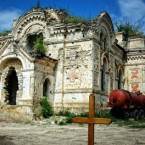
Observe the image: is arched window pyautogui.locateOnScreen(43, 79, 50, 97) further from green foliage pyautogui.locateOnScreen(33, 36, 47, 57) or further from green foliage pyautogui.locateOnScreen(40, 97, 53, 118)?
green foliage pyautogui.locateOnScreen(33, 36, 47, 57)

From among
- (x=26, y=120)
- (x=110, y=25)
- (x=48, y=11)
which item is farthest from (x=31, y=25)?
(x=26, y=120)

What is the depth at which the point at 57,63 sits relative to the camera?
2058 centimetres

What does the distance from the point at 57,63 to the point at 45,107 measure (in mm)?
3557

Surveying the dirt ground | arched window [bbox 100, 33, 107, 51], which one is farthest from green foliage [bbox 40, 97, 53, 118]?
the dirt ground

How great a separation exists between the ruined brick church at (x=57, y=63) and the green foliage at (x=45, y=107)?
420 millimetres

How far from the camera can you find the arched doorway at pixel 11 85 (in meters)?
20.5

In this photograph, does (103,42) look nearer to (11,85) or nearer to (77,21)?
(77,21)

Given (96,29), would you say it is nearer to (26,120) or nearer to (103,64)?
(103,64)

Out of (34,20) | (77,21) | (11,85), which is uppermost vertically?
(34,20)

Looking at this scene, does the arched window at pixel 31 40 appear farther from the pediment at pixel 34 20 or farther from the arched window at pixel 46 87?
the arched window at pixel 46 87

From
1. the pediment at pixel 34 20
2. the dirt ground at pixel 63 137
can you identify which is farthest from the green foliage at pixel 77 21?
the dirt ground at pixel 63 137

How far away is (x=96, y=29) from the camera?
20.2 metres

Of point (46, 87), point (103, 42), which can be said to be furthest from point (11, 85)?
point (103, 42)

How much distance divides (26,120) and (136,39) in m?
14.3
